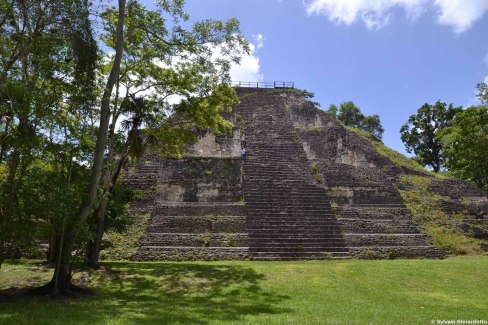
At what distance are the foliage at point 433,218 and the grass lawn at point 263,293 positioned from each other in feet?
6.25

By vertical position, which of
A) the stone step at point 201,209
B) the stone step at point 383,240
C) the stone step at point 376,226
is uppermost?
the stone step at point 201,209

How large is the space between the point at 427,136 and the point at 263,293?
35911mm

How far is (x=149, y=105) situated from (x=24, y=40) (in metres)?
4.96

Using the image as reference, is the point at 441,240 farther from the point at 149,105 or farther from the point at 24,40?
the point at 24,40

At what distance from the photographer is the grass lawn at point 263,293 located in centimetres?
690

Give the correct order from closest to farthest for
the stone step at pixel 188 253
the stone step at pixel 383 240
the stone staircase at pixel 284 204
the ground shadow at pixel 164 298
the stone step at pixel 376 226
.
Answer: the ground shadow at pixel 164 298
the stone step at pixel 188 253
the stone staircase at pixel 284 204
the stone step at pixel 383 240
the stone step at pixel 376 226

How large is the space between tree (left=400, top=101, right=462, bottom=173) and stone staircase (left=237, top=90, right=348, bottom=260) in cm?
2094

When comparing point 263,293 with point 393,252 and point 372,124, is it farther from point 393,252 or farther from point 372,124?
point 372,124

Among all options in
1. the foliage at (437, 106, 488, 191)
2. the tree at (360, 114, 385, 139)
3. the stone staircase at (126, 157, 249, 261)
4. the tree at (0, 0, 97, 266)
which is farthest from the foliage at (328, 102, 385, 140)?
the tree at (0, 0, 97, 266)

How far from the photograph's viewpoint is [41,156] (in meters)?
8.15

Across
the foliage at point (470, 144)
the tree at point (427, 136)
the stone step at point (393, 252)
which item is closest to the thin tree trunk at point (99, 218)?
the stone step at point (393, 252)

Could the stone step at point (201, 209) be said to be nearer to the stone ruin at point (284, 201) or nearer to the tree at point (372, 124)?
the stone ruin at point (284, 201)

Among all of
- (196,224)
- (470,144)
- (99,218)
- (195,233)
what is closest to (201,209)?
(196,224)

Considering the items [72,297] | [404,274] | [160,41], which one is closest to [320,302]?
[404,274]
